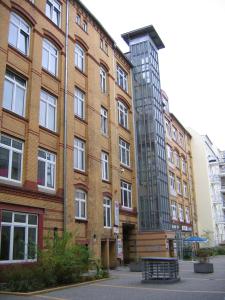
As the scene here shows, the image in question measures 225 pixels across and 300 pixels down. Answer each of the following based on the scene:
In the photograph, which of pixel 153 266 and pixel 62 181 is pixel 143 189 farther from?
pixel 153 266

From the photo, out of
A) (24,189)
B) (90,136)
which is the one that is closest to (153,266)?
(24,189)

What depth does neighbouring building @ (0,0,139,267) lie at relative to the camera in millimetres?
18766

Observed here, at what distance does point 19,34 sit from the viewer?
21.2 m

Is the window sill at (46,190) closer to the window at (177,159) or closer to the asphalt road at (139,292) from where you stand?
the asphalt road at (139,292)

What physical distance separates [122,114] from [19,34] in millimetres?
14358

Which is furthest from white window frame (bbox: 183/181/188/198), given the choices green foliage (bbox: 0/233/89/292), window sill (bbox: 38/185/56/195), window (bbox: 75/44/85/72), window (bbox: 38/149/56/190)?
green foliage (bbox: 0/233/89/292)

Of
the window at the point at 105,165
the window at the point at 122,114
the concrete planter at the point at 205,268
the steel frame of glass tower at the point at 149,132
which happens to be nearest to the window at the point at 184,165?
the steel frame of glass tower at the point at 149,132

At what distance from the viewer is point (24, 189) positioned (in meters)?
18.6

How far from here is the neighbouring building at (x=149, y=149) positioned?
105 ft

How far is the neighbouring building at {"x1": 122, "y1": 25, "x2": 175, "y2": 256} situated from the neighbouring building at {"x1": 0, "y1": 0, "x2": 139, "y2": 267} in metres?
0.80

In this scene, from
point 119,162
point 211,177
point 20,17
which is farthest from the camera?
point 211,177

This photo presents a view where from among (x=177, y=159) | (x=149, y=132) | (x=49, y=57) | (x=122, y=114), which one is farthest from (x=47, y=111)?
(x=177, y=159)

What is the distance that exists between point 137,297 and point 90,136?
15001 mm

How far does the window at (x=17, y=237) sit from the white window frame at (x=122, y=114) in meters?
15.8
